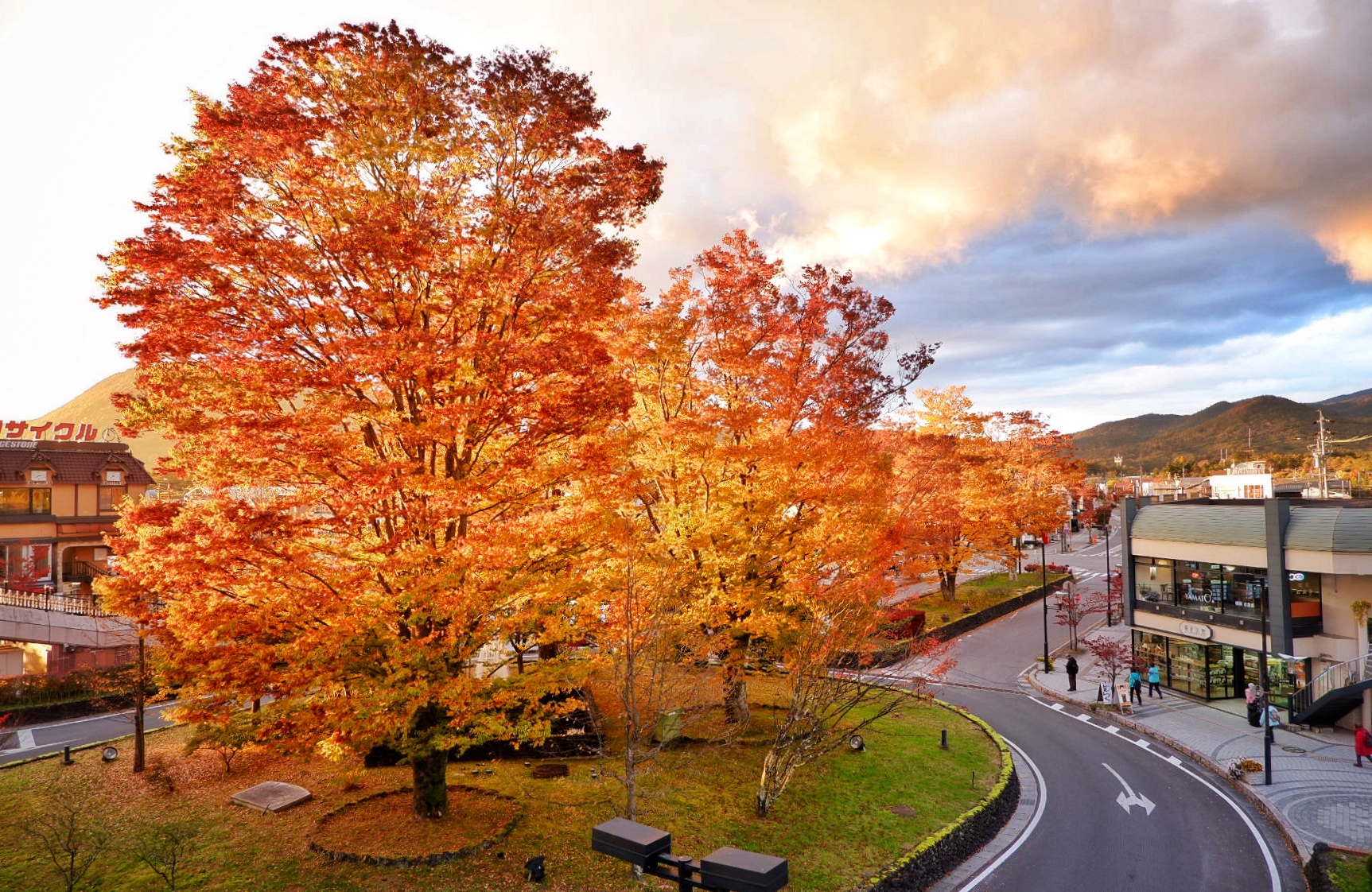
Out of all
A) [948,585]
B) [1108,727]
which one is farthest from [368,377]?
[948,585]

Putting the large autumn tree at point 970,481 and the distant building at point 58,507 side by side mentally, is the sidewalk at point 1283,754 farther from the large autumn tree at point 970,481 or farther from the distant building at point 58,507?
the distant building at point 58,507

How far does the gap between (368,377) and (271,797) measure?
38.6ft

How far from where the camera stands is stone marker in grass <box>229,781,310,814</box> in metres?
16.4

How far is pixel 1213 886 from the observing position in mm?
15430

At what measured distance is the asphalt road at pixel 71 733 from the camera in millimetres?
23750

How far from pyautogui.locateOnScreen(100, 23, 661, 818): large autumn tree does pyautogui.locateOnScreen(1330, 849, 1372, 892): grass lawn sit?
16803mm

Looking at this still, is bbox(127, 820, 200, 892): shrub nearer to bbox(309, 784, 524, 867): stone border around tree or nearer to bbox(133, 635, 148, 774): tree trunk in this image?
bbox(309, 784, 524, 867): stone border around tree

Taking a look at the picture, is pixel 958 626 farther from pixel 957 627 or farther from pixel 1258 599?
pixel 1258 599

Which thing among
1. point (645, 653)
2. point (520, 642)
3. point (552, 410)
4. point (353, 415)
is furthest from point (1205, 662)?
point (353, 415)

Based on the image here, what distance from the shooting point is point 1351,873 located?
593 inches

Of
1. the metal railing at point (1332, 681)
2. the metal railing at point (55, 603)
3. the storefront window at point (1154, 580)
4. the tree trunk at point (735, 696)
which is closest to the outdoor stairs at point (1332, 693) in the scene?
the metal railing at point (1332, 681)

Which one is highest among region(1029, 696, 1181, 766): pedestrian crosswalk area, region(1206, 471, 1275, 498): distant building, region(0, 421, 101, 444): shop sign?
region(0, 421, 101, 444): shop sign

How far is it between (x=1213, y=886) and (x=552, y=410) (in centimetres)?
1776

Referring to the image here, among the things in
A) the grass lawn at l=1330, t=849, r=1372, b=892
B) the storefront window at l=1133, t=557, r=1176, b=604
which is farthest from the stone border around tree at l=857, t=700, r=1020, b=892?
the storefront window at l=1133, t=557, r=1176, b=604
